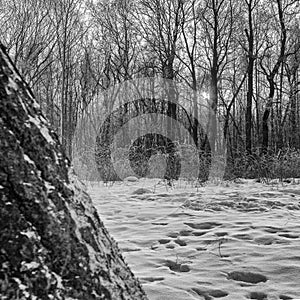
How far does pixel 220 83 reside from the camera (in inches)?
770

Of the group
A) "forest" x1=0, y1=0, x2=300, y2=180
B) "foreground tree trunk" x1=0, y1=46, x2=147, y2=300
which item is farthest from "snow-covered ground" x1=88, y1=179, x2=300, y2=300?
"forest" x1=0, y1=0, x2=300, y2=180

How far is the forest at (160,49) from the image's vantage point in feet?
45.1

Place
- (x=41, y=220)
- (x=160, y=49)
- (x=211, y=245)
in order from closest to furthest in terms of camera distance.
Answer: (x=41, y=220) → (x=211, y=245) → (x=160, y=49)

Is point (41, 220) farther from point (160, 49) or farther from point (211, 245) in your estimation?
point (160, 49)

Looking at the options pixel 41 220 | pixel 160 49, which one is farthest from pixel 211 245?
pixel 160 49

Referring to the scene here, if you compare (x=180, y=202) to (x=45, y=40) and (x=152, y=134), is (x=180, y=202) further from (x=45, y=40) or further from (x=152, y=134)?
(x=152, y=134)

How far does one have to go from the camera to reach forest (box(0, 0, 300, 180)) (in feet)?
45.1

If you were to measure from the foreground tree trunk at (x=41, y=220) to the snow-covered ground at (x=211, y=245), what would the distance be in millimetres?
1179

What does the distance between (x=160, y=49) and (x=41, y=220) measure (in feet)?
52.8

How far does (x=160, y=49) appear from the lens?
16156 mm

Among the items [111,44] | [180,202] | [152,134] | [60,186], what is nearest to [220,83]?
[152,134]

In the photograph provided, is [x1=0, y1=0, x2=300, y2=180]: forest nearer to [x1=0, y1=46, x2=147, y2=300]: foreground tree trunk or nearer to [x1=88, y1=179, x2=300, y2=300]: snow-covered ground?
[x1=88, y1=179, x2=300, y2=300]: snow-covered ground

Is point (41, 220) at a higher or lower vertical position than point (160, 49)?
lower

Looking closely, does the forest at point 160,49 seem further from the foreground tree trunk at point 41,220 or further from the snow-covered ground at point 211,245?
the foreground tree trunk at point 41,220
